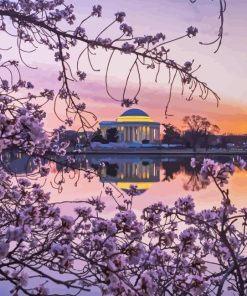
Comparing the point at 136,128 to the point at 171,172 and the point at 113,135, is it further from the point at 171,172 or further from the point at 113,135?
the point at 171,172

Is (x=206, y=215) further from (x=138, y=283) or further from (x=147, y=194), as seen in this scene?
(x=147, y=194)

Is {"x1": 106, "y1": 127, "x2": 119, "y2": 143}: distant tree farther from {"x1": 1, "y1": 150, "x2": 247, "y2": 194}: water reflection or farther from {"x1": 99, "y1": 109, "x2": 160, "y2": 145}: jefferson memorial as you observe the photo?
{"x1": 1, "y1": 150, "x2": 247, "y2": 194}: water reflection

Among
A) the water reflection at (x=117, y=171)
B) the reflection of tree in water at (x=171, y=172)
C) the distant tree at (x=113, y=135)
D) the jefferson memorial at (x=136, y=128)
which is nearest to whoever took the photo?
the water reflection at (x=117, y=171)

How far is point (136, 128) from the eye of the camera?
11938cm

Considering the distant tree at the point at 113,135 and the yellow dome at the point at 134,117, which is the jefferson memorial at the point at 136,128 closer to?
the yellow dome at the point at 134,117

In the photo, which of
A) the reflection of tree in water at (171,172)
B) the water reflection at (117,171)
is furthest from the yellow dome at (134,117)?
the water reflection at (117,171)

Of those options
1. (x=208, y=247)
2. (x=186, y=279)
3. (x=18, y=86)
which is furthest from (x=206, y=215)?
(x=18, y=86)

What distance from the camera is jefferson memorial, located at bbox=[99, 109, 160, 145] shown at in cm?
11481

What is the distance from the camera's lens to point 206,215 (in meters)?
6.11

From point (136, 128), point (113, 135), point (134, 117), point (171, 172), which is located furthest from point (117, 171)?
point (134, 117)

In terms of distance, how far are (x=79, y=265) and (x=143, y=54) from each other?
787cm

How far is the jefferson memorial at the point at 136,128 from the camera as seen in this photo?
115m

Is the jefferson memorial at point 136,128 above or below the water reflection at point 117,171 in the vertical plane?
above

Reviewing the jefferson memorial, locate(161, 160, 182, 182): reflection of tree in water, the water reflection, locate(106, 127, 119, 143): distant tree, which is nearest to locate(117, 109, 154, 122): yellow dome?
the jefferson memorial
